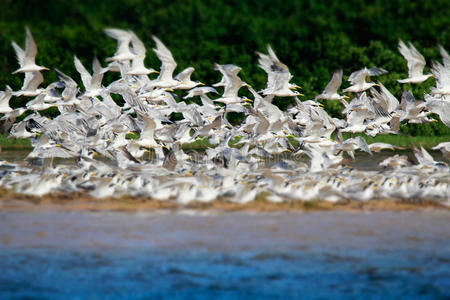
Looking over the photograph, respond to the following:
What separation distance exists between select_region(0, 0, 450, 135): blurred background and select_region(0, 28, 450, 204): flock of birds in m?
6.75

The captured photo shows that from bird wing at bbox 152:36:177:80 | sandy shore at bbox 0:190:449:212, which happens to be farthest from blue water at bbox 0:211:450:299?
bird wing at bbox 152:36:177:80

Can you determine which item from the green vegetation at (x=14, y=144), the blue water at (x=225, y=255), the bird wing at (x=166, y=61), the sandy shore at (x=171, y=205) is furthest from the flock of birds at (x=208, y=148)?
the green vegetation at (x=14, y=144)

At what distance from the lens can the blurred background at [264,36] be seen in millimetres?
28984

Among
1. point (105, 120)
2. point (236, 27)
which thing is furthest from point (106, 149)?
point (236, 27)

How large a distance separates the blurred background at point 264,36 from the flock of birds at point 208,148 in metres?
6.75

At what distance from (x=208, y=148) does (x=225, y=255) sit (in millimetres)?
6861

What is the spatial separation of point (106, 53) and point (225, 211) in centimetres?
1590

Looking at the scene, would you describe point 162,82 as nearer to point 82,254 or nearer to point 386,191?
point 386,191

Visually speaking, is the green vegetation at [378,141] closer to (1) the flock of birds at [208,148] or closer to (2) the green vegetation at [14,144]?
(2) the green vegetation at [14,144]

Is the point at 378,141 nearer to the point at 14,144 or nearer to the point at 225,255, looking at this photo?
the point at 14,144

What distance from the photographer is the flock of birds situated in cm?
1595

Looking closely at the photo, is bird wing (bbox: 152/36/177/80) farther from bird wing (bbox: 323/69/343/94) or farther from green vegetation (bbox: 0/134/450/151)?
bird wing (bbox: 323/69/343/94)

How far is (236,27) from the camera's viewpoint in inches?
1277

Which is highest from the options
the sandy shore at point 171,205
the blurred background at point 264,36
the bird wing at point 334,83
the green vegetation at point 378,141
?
the blurred background at point 264,36
